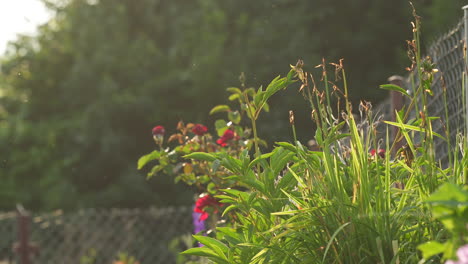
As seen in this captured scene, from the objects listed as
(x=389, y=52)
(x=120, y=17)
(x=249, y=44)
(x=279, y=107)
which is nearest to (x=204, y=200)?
(x=279, y=107)

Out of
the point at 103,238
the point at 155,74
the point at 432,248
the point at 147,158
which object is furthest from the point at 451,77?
the point at 155,74

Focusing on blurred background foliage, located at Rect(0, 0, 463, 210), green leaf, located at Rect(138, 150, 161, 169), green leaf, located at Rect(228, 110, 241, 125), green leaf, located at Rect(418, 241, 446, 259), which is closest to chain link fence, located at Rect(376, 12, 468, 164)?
green leaf, located at Rect(228, 110, 241, 125)

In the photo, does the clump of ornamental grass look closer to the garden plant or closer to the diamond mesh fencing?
the garden plant

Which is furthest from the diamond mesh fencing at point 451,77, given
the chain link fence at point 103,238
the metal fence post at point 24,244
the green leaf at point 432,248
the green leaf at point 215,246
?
the chain link fence at point 103,238

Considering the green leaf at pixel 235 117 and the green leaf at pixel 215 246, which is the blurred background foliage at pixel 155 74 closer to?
the green leaf at pixel 235 117

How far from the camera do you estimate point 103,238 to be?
29.9 ft

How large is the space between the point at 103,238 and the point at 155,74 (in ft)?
15.4

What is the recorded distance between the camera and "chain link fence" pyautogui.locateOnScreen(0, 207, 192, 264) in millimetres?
8922

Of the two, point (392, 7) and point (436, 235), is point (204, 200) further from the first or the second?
point (392, 7)

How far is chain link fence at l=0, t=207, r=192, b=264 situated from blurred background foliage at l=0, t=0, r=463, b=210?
0.92m

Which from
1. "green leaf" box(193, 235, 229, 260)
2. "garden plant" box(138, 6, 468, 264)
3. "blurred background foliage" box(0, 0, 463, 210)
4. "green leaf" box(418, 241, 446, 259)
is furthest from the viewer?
"blurred background foliage" box(0, 0, 463, 210)

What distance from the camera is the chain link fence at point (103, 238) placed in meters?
8.92

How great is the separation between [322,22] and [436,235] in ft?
38.4

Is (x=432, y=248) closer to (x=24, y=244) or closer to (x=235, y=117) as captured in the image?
(x=235, y=117)
